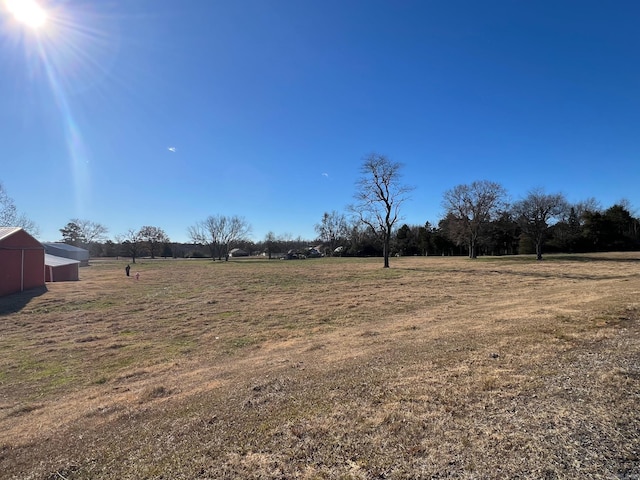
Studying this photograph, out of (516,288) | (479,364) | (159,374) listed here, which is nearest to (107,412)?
(159,374)

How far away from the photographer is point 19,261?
74.2 ft

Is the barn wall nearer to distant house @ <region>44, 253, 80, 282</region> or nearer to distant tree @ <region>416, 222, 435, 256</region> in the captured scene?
distant house @ <region>44, 253, 80, 282</region>

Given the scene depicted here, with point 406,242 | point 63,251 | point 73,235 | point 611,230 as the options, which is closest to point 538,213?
point 611,230

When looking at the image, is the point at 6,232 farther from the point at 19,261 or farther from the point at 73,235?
the point at 73,235

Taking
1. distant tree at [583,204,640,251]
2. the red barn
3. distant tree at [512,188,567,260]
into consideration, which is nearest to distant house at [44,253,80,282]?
the red barn

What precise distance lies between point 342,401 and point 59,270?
3779cm

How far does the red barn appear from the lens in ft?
69.4

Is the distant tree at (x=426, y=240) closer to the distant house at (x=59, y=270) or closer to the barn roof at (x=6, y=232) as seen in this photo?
the distant house at (x=59, y=270)

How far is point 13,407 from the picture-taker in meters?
5.80

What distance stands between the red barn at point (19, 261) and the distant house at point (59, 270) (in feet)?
20.9

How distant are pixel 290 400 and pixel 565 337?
5.44 meters

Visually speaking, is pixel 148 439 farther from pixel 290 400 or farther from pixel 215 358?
pixel 215 358

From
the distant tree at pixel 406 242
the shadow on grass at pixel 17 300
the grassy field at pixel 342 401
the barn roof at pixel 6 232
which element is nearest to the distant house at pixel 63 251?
the barn roof at pixel 6 232

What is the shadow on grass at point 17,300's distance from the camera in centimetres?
1596
